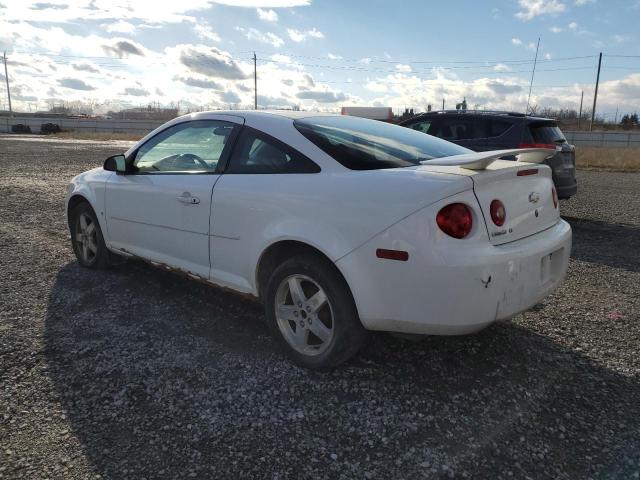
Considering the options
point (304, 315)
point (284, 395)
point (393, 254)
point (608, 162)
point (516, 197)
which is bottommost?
point (284, 395)

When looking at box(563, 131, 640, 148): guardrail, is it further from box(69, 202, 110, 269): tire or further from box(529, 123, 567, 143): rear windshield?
box(69, 202, 110, 269): tire

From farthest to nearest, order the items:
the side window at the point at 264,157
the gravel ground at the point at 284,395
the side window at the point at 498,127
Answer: the side window at the point at 498,127
the side window at the point at 264,157
the gravel ground at the point at 284,395

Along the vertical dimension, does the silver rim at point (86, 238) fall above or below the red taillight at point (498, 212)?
below

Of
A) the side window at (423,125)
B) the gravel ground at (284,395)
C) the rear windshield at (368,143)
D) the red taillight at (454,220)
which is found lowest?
the gravel ground at (284,395)

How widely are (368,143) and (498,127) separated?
5.51 m

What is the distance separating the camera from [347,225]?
280 centimetres

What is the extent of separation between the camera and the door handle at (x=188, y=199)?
3.65 m

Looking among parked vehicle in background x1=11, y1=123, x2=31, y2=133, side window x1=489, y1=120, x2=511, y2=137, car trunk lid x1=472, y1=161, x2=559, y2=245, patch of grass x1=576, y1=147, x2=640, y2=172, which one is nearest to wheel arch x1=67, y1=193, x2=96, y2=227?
car trunk lid x1=472, y1=161, x2=559, y2=245

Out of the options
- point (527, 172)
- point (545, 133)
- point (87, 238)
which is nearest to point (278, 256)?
point (527, 172)

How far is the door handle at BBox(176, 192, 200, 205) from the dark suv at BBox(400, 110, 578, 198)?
5.74 metres

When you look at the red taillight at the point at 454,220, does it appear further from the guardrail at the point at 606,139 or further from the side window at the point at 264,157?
the guardrail at the point at 606,139

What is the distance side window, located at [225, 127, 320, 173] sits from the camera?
10.5ft

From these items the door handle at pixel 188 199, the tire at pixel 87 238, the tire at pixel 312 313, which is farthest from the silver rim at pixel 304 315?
the tire at pixel 87 238

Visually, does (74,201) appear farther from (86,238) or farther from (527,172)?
(527,172)
